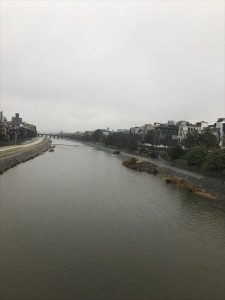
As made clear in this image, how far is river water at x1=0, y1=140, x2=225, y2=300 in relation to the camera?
542 inches

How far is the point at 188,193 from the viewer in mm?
36438

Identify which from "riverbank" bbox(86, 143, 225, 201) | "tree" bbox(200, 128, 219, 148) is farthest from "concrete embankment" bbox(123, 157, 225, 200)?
"tree" bbox(200, 128, 219, 148)

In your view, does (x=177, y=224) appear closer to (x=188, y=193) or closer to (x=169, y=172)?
(x=188, y=193)

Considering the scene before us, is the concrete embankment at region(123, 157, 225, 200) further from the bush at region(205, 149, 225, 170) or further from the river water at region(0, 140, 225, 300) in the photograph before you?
the river water at region(0, 140, 225, 300)

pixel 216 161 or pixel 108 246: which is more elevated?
pixel 216 161

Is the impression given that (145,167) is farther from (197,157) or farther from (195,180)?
(195,180)

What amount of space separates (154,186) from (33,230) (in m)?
22.3

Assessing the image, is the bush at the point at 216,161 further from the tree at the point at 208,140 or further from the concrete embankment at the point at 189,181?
the tree at the point at 208,140

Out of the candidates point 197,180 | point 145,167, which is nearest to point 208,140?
point 145,167

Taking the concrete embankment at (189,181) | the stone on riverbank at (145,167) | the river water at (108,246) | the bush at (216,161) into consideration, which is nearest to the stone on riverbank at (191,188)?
the concrete embankment at (189,181)

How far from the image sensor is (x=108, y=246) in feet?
59.6

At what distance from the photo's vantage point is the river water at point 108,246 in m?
13.8

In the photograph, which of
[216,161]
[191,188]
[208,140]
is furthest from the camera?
[208,140]

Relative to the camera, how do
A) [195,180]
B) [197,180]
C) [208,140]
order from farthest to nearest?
[208,140] < [195,180] < [197,180]
